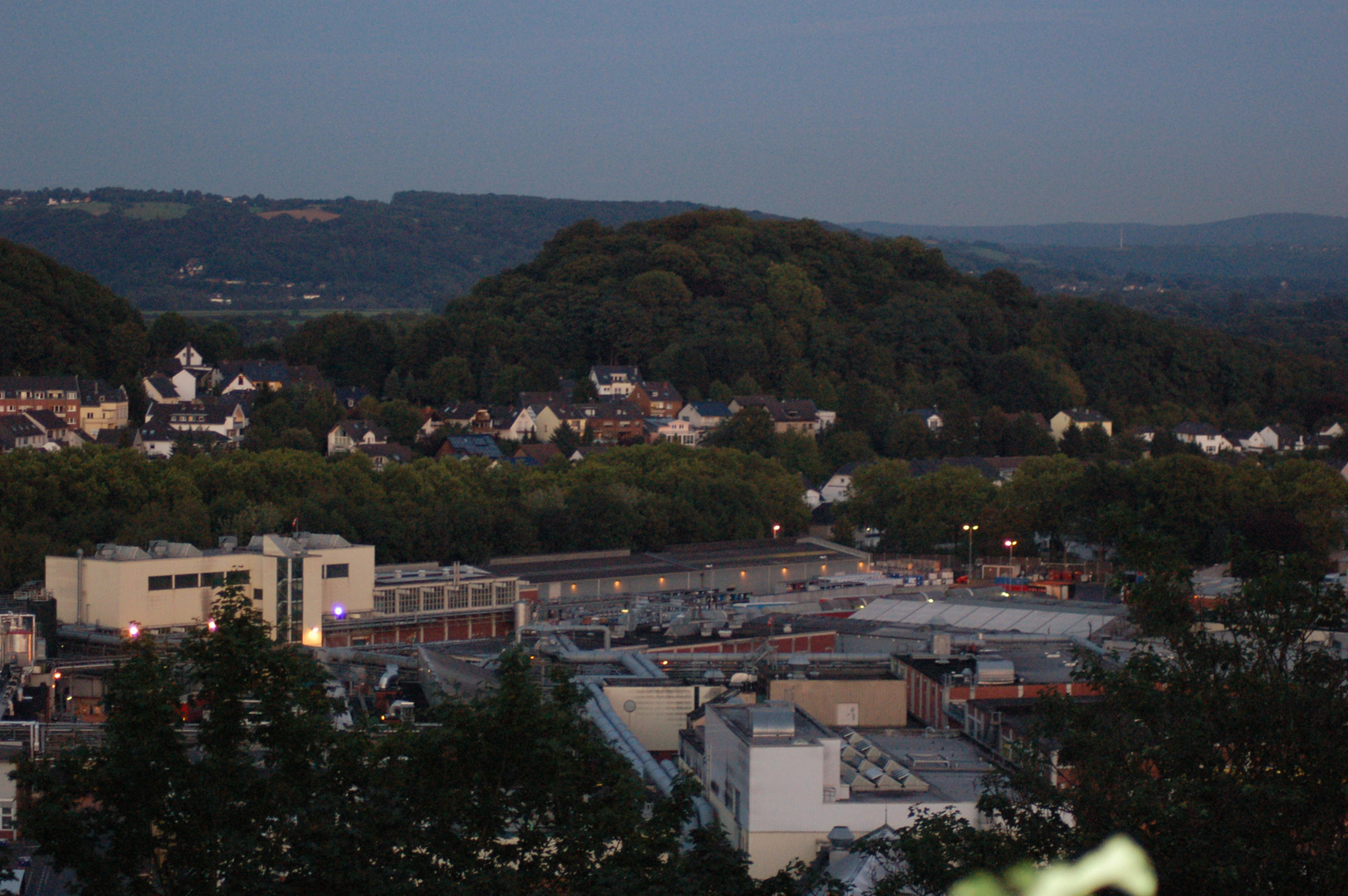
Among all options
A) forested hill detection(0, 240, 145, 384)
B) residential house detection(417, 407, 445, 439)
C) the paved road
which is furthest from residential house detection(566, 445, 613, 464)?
the paved road

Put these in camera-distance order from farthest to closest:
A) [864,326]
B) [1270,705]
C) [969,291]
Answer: [969,291] < [864,326] < [1270,705]

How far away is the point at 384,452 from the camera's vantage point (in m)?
37.0

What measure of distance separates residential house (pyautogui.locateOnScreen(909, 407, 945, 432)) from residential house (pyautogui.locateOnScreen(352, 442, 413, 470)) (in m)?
12.7

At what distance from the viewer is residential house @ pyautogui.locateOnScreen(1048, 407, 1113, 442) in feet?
151

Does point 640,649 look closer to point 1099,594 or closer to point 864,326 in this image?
point 1099,594

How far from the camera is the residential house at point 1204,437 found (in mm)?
45094

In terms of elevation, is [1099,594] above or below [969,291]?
below

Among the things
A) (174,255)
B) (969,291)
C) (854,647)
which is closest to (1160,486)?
(854,647)

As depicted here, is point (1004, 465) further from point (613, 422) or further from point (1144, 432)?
point (613, 422)

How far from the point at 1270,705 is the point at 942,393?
4066 centimetres

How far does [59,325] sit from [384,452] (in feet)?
38.4

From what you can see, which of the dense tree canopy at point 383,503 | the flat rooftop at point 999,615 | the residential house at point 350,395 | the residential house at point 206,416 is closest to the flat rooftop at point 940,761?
the flat rooftop at point 999,615

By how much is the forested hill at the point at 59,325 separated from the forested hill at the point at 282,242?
5162 cm

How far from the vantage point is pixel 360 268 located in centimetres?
12062
